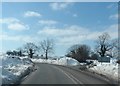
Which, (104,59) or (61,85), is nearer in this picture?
(61,85)

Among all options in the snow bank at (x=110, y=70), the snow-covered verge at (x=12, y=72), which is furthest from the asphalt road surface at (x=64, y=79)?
the snow bank at (x=110, y=70)

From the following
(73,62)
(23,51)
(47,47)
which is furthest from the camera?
(23,51)

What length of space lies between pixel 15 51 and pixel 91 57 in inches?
2347

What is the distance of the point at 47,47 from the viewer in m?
160

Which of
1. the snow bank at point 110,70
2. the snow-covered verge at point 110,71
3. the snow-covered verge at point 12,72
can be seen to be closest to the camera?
the snow-covered verge at point 12,72

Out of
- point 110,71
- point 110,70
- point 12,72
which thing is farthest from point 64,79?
point 110,70

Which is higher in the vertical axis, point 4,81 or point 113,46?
point 113,46

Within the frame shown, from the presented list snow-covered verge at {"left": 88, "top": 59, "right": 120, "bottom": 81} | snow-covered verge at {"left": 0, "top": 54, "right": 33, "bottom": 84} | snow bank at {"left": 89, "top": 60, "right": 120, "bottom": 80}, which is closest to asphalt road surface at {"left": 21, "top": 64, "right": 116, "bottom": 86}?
snow-covered verge at {"left": 0, "top": 54, "right": 33, "bottom": 84}

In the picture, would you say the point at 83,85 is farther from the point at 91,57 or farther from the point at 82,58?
the point at 91,57

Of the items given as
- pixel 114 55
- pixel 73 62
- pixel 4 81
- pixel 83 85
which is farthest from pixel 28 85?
pixel 114 55

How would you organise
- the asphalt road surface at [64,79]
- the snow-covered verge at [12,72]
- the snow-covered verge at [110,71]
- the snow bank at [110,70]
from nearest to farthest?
the snow-covered verge at [12,72] → the asphalt road surface at [64,79] → the snow-covered verge at [110,71] → the snow bank at [110,70]

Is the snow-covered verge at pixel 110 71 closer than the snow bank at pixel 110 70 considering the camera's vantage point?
Yes

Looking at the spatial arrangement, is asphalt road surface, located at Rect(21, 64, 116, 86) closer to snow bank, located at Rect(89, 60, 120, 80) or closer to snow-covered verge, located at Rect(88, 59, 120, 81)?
snow-covered verge, located at Rect(88, 59, 120, 81)

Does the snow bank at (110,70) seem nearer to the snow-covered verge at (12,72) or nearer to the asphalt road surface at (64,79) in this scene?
the asphalt road surface at (64,79)
